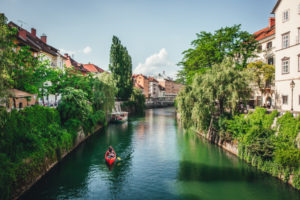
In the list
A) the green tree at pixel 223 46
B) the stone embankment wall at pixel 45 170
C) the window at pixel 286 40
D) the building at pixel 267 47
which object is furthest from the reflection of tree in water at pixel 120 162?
the building at pixel 267 47

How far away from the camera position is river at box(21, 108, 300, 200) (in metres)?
12.5

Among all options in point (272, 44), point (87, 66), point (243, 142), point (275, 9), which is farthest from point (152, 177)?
point (87, 66)

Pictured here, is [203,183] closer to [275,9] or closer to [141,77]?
[275,9]

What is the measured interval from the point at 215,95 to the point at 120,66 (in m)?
34.7

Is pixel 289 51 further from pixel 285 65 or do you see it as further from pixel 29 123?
pixel 29 123

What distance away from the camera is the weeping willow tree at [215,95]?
797 inches

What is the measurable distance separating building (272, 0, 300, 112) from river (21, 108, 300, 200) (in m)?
9.00

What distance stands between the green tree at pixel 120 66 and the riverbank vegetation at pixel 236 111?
21.8 m

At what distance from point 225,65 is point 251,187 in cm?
1188

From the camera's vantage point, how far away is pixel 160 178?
1495 centimetres

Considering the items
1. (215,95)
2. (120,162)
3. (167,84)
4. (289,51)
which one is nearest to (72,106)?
(120,162)

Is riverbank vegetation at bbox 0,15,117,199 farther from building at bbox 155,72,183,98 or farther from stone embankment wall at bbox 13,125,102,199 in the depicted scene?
building at bbox 155,72,183,98

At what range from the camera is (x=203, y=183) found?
14055 mm

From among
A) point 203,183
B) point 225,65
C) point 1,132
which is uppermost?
point 225,65
